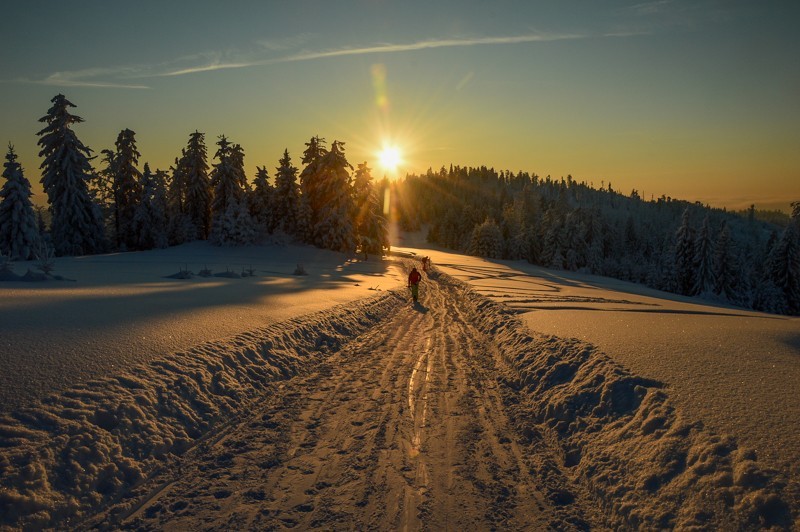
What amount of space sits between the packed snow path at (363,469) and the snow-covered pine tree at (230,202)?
42.1 metres

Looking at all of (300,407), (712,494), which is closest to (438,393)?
(300,407)

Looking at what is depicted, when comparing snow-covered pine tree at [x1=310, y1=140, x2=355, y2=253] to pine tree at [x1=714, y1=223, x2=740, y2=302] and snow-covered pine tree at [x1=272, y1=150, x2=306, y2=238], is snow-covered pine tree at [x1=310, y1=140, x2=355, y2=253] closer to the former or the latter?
snow-covered pine tree at [x1=272, y1=150, x2=306, y2=238]

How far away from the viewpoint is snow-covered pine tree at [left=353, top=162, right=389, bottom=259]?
52656mm

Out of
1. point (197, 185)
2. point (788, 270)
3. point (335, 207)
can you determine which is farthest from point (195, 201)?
point (788, 270)

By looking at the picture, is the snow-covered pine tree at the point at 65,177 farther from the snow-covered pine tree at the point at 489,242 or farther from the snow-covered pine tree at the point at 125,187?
the snow-covered pine tree at the point at 489,242

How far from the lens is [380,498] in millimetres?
5168

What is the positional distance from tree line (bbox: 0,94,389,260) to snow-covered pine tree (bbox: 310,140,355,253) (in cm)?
12

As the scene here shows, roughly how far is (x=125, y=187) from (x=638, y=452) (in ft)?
194

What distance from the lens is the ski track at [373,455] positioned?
15.5 feet

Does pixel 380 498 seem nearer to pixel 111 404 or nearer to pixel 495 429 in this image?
pixel 495 429

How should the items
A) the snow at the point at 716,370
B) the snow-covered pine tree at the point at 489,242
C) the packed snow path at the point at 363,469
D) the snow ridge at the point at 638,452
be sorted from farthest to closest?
the snow-covered pine tree at the point at 489,242 → the snow at the point at 716,370 → the packed snow path at the point at 363,469 → the snow ridge at the point at 638,452

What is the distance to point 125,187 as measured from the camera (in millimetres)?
50125

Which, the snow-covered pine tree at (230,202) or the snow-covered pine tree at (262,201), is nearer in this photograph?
the snow-covered pine tree at (230,202)

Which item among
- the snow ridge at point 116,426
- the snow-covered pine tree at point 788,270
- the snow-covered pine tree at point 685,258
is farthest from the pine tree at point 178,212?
the snow-covered pine tree at point 788,270
